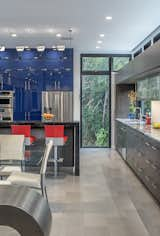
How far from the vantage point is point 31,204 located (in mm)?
1685

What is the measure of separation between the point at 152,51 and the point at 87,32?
9.17 ft

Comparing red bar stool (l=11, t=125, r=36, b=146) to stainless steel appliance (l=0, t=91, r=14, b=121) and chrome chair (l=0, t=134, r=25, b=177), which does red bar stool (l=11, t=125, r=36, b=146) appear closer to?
chrome chair (l=0, t=134, r=25, b=177)

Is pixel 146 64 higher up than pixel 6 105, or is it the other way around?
pixel 146 64

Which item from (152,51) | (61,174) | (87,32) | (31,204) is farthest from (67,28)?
(31,204)

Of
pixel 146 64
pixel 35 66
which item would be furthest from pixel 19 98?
pixel 146 64

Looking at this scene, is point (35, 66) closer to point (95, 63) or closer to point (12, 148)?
point (95, 63)

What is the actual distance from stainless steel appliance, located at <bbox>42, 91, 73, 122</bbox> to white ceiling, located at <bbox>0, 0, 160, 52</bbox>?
168cm

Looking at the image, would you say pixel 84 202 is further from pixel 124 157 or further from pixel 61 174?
pixel 124 157

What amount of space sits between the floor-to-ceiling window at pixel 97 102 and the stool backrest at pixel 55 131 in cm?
490

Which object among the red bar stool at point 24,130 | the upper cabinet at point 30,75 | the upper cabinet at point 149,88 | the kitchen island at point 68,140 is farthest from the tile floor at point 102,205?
the upper cabinet at point 30,75

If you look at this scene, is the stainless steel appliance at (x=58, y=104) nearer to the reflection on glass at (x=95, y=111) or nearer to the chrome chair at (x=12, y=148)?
the reflection on glass at (x=95, y=111)

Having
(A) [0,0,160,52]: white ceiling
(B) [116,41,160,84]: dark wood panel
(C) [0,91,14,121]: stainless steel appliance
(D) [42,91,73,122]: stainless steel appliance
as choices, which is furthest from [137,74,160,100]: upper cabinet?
(C) [0,91,14,121]: stainless steel appliance

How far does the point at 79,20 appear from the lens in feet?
24.2

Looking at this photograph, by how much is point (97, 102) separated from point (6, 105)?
9.69ft
